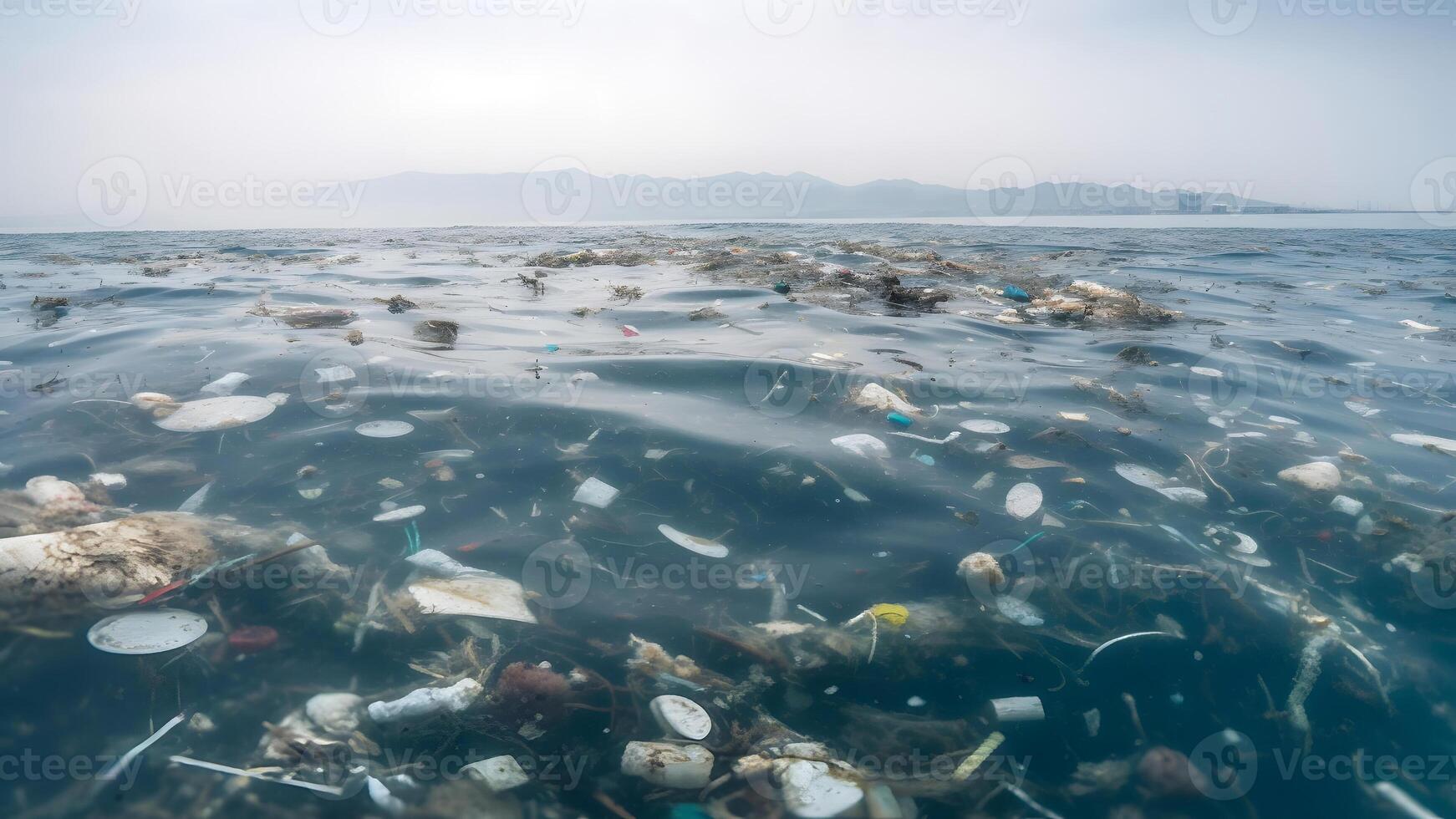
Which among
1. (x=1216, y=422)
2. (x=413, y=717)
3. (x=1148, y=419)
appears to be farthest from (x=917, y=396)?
(x=413, y=717)

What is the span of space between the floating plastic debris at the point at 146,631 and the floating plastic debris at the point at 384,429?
4.67 ft

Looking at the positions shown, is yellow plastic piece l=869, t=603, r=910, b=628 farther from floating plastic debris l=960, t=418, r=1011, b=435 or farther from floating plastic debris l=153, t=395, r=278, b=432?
floating plastic debris l=153, t=395, r=278, b=432

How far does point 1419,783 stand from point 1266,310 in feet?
26.3

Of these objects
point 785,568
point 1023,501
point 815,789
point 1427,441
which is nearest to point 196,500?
point 785,568

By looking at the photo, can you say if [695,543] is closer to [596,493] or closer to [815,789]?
[596,493]

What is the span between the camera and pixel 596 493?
287cm

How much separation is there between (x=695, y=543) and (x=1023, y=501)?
4.97 ft

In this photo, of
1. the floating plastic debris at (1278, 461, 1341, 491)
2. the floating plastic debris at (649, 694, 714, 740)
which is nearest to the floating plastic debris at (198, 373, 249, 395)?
the floating plastic debris at (649, 694, 714, 740)

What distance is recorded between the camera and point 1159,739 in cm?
175

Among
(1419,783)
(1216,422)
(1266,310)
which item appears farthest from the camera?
(1266,310)

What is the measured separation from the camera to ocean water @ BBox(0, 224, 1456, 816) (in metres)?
1.63

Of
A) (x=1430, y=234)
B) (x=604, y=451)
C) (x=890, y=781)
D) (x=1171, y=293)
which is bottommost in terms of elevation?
(x=890, y=781)

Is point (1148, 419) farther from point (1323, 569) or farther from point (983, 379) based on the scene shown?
point (1323, 569)

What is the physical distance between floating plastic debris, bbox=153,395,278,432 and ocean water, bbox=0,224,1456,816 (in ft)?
0.38
